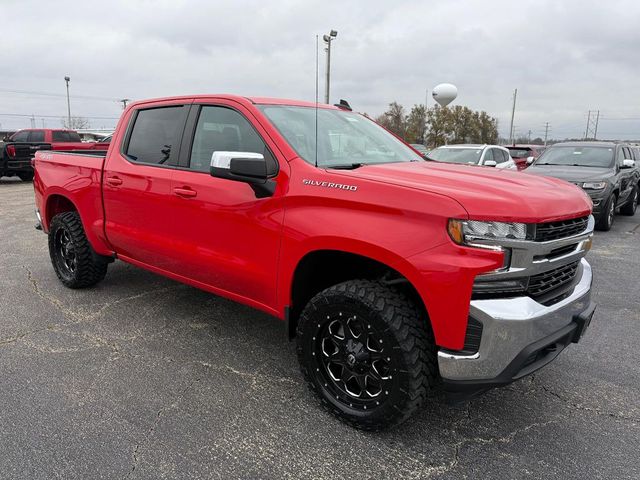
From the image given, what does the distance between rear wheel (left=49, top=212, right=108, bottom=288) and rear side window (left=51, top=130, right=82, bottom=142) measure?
48.5 feet

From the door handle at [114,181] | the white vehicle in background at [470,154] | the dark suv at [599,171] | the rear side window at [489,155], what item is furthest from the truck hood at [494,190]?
the rear side window at [489,155]

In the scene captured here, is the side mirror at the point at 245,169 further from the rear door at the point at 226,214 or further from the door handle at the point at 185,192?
the door handle at the point at 185,192

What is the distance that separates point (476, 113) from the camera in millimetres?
50781

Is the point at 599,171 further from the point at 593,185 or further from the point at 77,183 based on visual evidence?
the point at 77,183

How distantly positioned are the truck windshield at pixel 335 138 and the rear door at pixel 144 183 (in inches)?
35.5

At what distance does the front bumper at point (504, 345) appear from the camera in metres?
2.19

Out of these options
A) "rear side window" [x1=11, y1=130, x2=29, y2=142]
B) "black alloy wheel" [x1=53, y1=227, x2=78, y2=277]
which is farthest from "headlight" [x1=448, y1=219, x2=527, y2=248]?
"rear side window" [x1=11, y1=130, x2=29, y2=142]

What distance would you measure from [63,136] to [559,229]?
19302 mm

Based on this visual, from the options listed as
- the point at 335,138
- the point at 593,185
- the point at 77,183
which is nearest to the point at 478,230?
the point at 335,138

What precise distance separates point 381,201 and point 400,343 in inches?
28.0

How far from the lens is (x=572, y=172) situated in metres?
9.22

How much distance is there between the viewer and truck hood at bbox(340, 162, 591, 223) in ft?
7.35

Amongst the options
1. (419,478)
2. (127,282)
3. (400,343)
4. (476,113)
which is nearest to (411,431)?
(419,478)

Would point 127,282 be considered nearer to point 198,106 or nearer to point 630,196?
point 198,106
